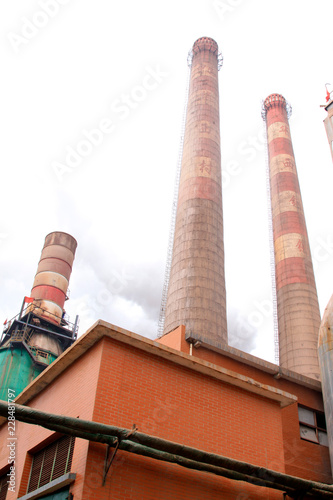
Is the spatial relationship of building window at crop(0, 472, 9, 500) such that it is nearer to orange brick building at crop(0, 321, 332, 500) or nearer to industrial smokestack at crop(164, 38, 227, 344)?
orange brick building at crop(0, 321, 332, 500)

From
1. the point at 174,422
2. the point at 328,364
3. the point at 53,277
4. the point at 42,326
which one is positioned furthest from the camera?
the point at 53,277

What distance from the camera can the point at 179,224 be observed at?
84.9ft

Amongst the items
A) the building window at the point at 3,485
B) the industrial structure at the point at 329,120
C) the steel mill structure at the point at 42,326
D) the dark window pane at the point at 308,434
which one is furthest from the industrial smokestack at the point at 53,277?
the industrial structure at the point at 329,120

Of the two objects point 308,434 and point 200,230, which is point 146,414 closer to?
point 308,434

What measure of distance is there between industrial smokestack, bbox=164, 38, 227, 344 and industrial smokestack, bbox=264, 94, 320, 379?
303 inches

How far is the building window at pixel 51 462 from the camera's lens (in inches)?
310

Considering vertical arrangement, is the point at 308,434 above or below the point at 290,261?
below

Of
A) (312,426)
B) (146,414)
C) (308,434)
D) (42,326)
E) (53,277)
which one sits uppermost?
(53,277)

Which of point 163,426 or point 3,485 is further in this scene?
point 3,485

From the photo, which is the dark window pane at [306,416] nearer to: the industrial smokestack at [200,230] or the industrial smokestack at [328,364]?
the industrial smokestack at [328,364]

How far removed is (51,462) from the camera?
8305mm

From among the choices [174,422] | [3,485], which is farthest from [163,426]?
[3,485]

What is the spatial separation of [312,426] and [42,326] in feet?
58.8

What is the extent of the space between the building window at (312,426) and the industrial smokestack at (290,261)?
43.2ft
